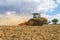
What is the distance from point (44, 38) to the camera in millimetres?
11562

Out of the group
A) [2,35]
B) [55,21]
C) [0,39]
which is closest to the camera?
[0,39]

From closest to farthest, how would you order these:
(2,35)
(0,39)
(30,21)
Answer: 1. (0,39)
2. (2,35)
3. (30,21)

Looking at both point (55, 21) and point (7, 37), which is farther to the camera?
point (55, 21)

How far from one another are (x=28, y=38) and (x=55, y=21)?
23.9 meters

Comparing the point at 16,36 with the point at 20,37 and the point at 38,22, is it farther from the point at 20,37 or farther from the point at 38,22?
the point at 38,22

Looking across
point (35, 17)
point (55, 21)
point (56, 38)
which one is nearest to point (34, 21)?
point (35, 17)

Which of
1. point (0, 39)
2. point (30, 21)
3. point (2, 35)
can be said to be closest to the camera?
point (0, 39)

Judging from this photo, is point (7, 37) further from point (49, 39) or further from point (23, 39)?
point (49, 39)

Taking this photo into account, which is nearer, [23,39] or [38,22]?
[23,39]

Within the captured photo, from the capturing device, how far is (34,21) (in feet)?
84.6

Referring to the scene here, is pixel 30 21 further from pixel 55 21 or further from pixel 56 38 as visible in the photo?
pixel 56 38

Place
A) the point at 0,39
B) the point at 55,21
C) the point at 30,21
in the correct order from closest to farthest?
the point at 0,39 → the point at 30,21 → the point at 55,21

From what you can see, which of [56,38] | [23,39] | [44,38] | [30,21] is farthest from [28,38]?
[30,21]

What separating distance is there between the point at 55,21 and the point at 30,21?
10.0 metres
